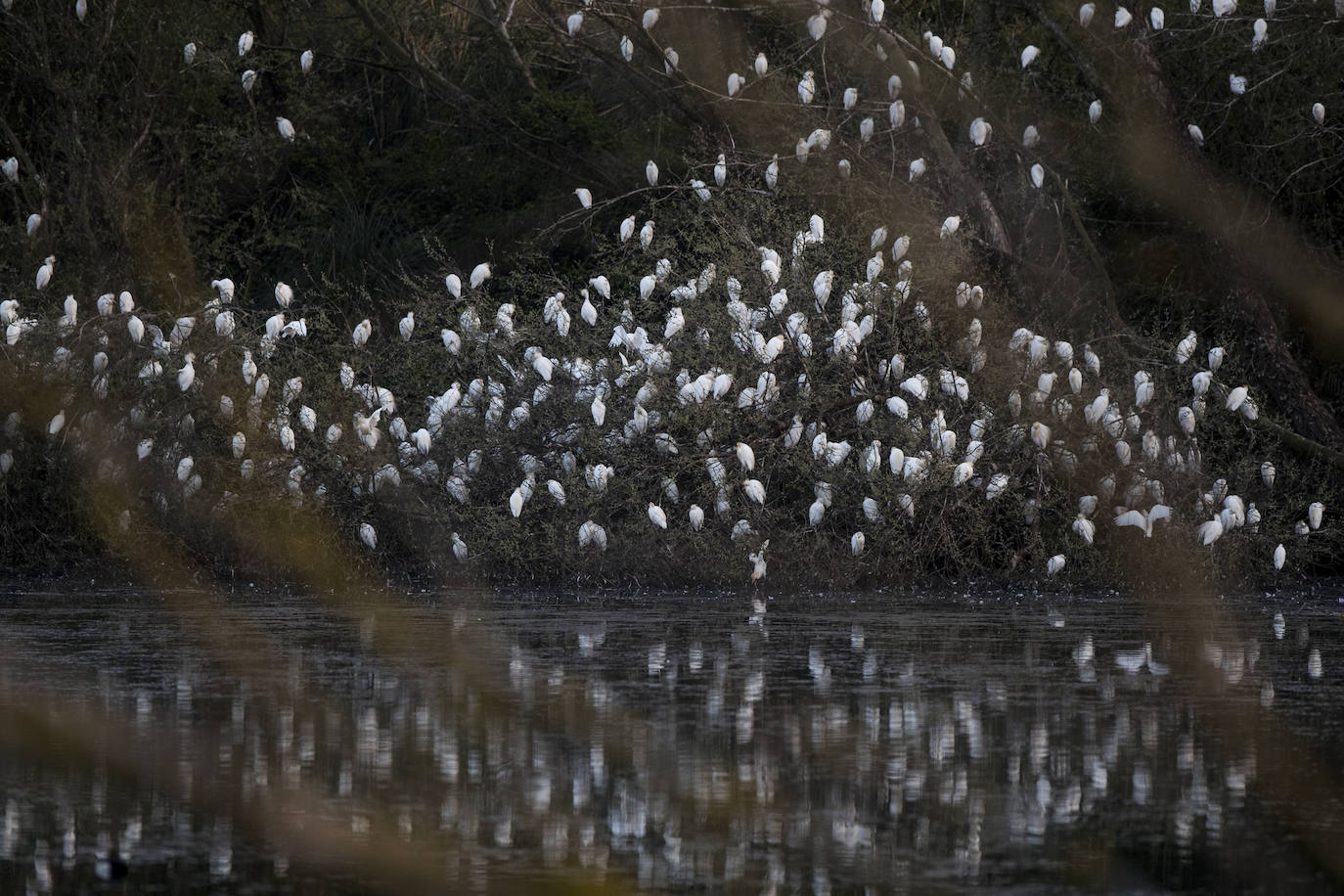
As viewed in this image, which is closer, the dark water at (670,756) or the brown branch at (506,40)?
the dark water at (670,756)

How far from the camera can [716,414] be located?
12242mm

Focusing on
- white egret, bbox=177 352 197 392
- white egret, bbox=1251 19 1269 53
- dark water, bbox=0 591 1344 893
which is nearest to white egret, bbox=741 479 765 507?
dark water, bbox=0 591 1344 893

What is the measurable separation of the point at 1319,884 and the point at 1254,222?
1089 centimetres

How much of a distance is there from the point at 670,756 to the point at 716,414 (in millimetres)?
6329

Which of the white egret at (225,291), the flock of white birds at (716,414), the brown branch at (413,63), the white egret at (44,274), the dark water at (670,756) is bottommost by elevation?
the dark water at (670,756)

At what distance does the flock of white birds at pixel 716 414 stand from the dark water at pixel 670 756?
2434mm

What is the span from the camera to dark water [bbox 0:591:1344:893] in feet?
15.1

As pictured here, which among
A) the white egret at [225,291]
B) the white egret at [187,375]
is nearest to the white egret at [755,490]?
the white egret at [187,375]

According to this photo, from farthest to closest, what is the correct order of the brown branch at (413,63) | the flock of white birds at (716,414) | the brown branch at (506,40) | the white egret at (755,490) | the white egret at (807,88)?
the brown branch at (413,63)
the brown branch at (506,40)
the white egret at (807,88)
the flock of white birds at (716,414)
the white egret at (755,490)

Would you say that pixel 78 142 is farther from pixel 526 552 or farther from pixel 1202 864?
pixel 1202 864

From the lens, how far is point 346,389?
43.7 feet

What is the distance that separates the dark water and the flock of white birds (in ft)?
7.99

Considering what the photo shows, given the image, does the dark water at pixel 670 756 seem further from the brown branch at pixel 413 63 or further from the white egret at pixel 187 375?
the brown branch at pixel 413 63

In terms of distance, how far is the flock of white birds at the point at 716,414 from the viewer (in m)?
12.2
